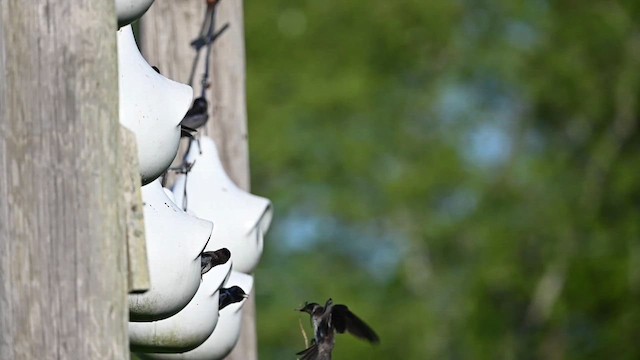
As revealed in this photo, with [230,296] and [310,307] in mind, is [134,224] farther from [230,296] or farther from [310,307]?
[230,296]

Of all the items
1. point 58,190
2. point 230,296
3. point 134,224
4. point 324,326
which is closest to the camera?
point 58,190

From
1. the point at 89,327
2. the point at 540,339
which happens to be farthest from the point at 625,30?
the point at 89,327

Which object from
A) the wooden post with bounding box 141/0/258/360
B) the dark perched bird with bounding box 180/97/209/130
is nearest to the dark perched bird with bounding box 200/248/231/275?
the dark perched bird with bounding box 180/97/209/130

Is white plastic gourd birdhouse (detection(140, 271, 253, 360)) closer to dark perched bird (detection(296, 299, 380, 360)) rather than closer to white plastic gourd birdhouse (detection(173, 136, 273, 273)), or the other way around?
white plastic gourd birdhouse (detection(173, 136, 273, 273))

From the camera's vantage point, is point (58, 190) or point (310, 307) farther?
point (310, 307)

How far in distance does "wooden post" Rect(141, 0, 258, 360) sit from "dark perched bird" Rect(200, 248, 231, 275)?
115cm

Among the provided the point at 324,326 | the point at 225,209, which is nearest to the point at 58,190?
the point at 324,326

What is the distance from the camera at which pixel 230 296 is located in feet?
12.5

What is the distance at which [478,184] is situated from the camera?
1777cm

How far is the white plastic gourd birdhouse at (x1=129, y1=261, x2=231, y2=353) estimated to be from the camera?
344 cm

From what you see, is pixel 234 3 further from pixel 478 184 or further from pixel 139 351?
pixel 478 184

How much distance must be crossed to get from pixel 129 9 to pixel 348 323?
1420 mm

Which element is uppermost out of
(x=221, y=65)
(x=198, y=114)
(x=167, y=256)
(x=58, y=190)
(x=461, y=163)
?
(x=461, y=163)

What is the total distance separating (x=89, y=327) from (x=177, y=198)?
1629 mm
